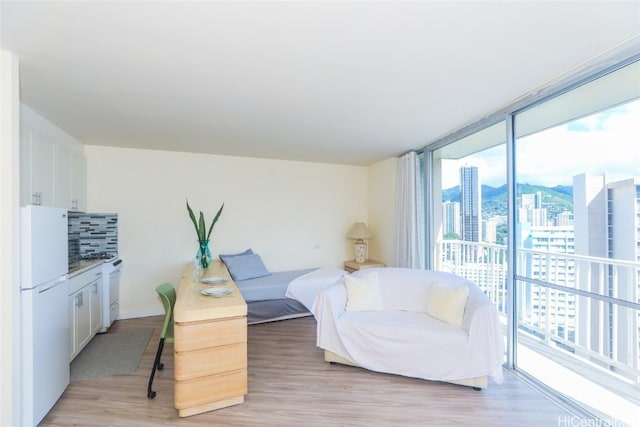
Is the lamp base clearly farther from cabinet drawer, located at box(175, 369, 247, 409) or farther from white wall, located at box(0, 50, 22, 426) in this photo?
white wall, located at box(0, 50, 22, 426)

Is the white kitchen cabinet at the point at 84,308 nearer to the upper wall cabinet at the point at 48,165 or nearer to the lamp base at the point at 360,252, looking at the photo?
the upper wall cabinet at the point at 48,165

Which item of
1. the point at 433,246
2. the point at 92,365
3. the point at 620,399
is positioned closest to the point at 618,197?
the point at 620,399

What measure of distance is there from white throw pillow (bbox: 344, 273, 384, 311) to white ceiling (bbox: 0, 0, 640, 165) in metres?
1.72

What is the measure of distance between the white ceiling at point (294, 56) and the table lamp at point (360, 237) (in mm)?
2435

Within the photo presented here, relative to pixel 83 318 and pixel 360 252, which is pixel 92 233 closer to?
pixel 83 318

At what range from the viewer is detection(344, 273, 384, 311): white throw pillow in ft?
10.1

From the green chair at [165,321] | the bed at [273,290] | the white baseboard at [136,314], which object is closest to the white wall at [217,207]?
the white baseboard at [136,314]

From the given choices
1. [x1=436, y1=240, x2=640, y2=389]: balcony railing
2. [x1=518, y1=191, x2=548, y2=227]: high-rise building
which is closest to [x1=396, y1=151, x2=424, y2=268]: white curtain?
[x1=436, y1=240, x2=640, y2=389]: balcony railing

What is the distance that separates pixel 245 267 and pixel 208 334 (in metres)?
2.26

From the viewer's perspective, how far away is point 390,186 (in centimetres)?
498

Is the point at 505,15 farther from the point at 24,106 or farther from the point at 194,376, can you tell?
the point at 24,106

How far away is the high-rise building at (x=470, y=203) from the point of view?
11.9ft

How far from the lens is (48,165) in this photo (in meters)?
3.03

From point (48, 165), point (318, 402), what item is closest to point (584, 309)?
point (318, 402)
